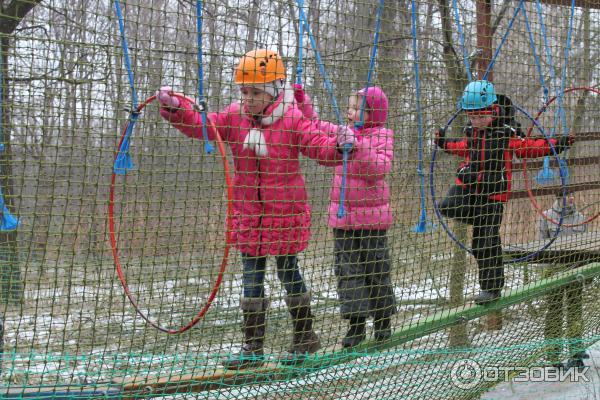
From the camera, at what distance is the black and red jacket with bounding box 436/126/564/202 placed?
12.4ft

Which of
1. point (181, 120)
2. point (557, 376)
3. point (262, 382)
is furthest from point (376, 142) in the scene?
point (557, 376)

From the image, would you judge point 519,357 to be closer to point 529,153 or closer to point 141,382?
point 529,153

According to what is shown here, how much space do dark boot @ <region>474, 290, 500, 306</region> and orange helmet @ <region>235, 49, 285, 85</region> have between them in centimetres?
171

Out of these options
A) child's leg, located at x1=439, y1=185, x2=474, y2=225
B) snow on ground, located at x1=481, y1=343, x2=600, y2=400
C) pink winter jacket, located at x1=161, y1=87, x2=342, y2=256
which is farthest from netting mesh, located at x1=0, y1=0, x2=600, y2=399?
snow on ground, located at x1=481, y1=343, x2=600, y2=400

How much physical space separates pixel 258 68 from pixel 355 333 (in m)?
1.43

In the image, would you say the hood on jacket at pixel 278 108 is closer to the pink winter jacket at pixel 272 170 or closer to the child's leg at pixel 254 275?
the pink winter jacket at pixel 272 170

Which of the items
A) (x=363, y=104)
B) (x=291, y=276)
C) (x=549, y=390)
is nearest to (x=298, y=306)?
(x=291, y=276)

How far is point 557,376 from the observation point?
470 centimetres

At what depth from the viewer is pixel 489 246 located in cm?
385

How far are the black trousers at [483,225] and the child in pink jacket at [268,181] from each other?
95cm

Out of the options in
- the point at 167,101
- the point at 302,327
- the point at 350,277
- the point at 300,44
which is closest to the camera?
the point at 167,101

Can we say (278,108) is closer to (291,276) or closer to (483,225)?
(291,276)

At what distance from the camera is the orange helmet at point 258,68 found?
2.88 m

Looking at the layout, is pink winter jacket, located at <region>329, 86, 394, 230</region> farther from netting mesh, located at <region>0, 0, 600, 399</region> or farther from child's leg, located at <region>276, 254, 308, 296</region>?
child's leg, located at <region>276, 254, 308, 296</region>
